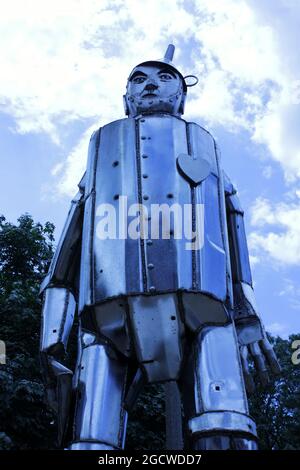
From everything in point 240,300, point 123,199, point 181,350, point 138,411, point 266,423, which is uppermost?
point 266,423

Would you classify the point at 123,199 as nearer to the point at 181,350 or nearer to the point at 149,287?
the point at 149,287

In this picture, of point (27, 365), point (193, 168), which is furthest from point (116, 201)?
point (27, 365)

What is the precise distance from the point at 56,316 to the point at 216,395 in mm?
1332

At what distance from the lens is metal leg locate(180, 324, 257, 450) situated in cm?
324

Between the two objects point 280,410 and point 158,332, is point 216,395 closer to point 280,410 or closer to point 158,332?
point 158,332

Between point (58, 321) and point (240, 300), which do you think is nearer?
point (58, 321)

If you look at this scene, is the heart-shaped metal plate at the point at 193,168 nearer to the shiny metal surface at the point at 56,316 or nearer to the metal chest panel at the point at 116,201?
the metal chest panel at the point at 116,201

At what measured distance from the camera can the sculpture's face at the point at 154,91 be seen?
485 cm

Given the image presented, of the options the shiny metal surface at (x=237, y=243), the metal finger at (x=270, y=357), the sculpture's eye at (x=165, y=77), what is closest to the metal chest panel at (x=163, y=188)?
the sculpture's eye at (x=165, y=77)

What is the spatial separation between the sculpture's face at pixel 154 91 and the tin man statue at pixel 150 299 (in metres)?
0.27

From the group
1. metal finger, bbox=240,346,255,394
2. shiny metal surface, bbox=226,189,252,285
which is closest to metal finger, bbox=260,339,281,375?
metal finger, bbox=240,346,255,394

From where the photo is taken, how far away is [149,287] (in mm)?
3695

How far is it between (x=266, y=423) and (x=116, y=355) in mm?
11922

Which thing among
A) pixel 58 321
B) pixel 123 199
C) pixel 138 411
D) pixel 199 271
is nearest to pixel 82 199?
pixel 123 199
